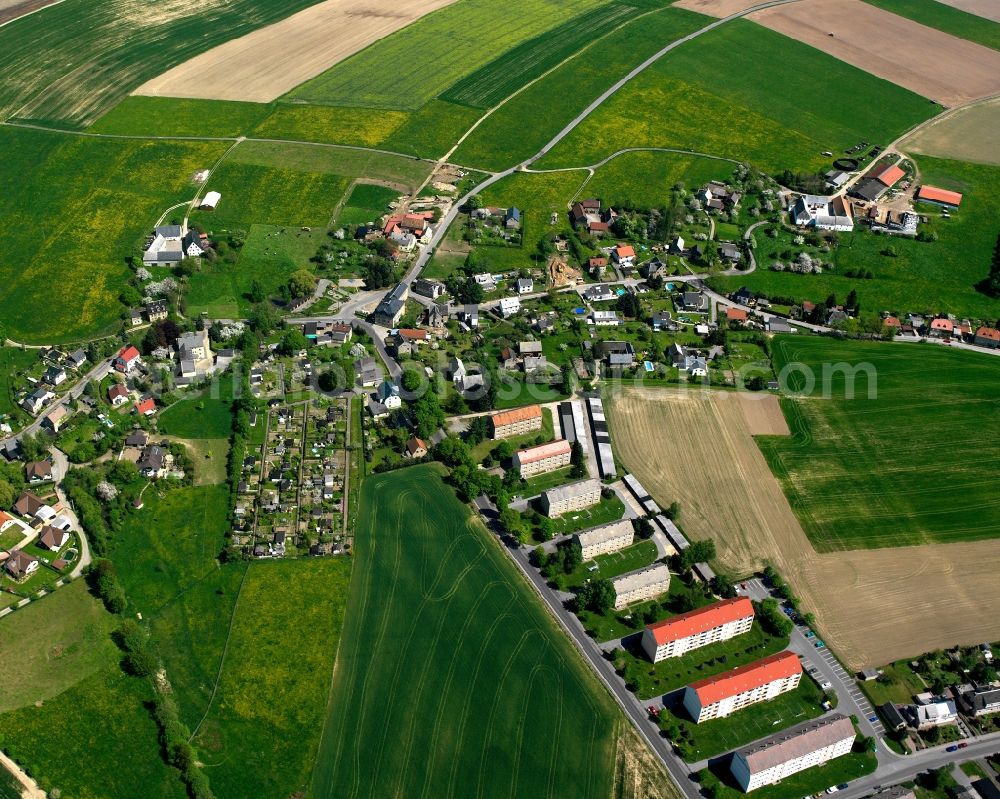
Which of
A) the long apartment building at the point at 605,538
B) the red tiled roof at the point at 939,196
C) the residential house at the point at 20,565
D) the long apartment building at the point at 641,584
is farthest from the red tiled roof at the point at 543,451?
the red tiled roof at the point at 939,196

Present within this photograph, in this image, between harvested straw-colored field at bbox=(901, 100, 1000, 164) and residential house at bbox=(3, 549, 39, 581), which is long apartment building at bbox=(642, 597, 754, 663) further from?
harvested straw-colored field at bbox=(901, 100, 1000, 164)

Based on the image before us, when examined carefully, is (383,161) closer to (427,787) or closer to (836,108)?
(836,108)

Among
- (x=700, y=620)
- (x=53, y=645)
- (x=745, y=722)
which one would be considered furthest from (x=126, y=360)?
(x=745, y=722)

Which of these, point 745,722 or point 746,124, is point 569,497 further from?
point 746,124

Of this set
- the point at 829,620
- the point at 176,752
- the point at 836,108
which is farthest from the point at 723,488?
the point at 836,108

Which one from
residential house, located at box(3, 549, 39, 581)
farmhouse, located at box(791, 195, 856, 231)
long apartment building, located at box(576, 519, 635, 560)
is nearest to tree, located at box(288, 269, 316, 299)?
residential house, located at box(3, 549, 39, 581)
